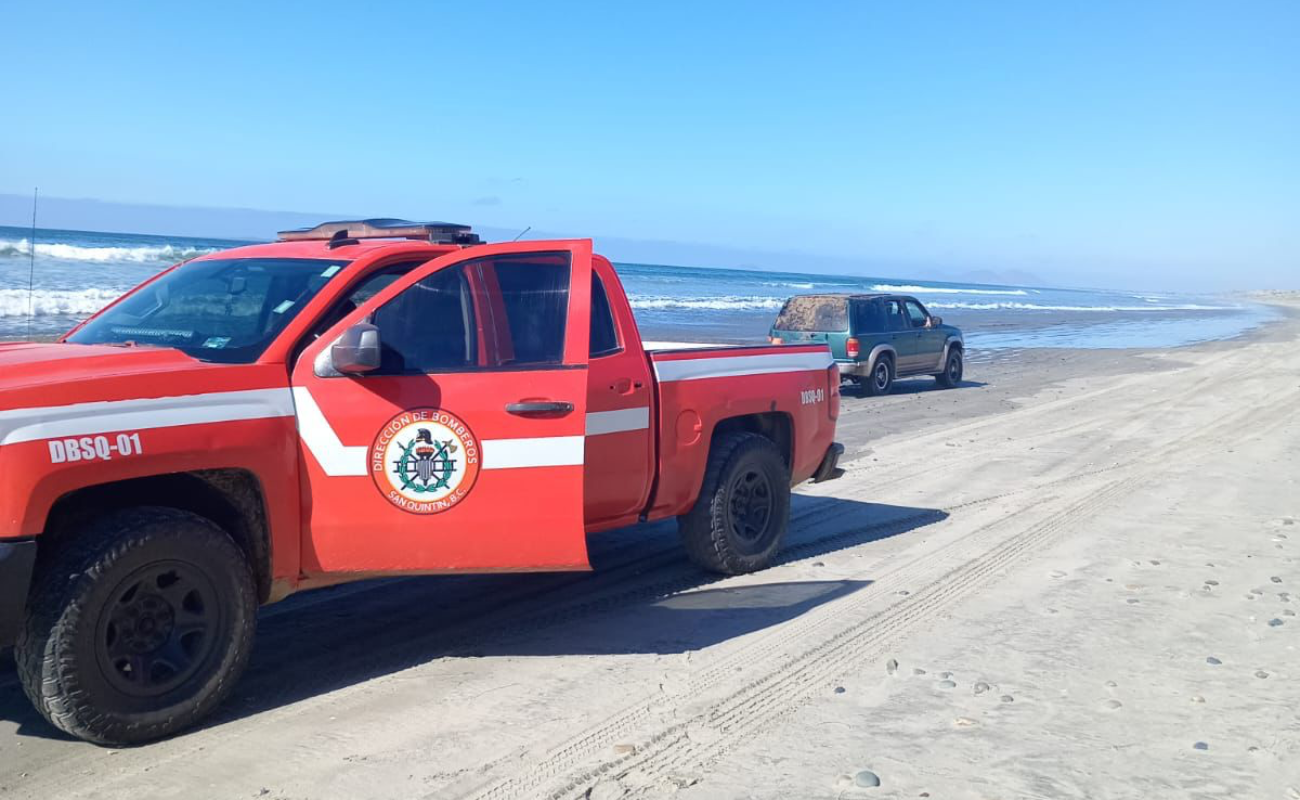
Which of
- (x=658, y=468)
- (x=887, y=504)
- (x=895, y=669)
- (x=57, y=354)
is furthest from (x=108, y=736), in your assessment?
(x=887, y=504)

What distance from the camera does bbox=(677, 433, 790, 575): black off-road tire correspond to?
21.7 feet

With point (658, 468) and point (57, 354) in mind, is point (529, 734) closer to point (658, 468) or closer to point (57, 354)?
point (658, 468)

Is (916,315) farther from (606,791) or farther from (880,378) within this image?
(606,791)

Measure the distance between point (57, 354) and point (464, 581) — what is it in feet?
9.38

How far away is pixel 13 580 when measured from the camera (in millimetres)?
3773

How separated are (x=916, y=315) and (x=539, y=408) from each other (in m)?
15.9

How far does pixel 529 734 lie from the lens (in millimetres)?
4438

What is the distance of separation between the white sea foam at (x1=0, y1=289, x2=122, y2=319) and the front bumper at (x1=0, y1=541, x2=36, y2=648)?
21882mm

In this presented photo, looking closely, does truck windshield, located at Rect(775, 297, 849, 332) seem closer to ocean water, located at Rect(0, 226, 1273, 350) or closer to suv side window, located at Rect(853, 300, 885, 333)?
suv side window, located at Rect(853, 300, 885, 333)

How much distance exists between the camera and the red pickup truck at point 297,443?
3996 mm

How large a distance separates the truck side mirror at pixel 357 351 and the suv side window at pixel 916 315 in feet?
52.5

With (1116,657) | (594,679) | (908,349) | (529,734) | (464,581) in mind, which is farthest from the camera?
(908,349)

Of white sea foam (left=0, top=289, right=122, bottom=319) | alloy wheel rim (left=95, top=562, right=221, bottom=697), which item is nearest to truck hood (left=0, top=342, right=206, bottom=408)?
alloy wheel rim (left=95, top=562, right=221, bottom=697)

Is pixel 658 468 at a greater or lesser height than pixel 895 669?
greater
